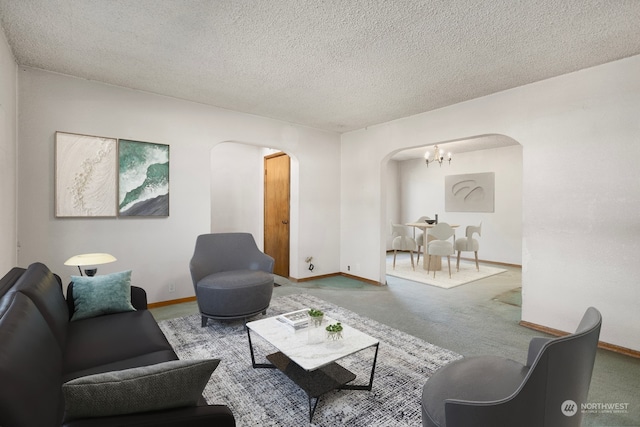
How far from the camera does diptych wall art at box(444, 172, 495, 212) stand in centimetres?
703

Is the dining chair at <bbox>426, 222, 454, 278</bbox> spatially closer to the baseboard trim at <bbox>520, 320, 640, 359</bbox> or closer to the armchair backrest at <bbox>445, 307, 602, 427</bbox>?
the baseboard trim at <bbox>520, 320, 640, 359</bbox>

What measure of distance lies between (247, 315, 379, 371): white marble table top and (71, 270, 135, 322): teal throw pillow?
105 centimetres

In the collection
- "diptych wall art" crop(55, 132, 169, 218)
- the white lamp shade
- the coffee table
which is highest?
"diptych wall art" crop(55, 132, 169, 218)

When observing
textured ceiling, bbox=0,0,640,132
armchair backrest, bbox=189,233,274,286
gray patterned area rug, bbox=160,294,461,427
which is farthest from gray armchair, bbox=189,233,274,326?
textured ceiling, bbox=0,0,640,132

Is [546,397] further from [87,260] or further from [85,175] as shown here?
[85,175]

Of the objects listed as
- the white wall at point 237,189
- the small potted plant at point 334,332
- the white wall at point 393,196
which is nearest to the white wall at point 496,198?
the white wall at point 393,196

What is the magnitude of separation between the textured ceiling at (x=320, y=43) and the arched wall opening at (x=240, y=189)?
1978 mm

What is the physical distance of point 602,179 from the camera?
2.85 metres

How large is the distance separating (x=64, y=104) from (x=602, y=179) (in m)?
5.46

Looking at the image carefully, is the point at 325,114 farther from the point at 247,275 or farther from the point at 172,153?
the point at 247,275

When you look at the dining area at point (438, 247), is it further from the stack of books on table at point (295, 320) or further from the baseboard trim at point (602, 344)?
the stack of books on table at point (295, 320)

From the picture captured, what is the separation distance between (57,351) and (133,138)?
273cm

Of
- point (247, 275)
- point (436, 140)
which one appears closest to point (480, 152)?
point (436, 140)

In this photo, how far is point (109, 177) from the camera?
3445mm
